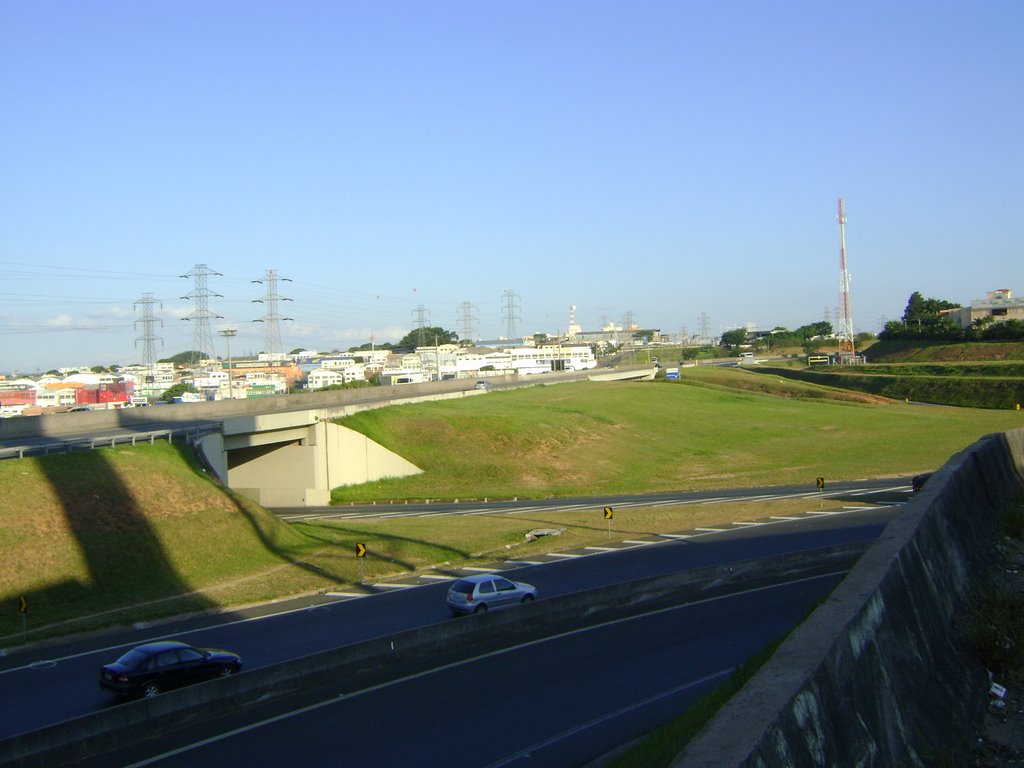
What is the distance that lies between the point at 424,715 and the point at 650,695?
3.46 m

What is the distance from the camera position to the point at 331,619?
2288cm

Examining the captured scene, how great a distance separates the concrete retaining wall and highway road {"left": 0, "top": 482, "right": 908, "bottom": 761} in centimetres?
758

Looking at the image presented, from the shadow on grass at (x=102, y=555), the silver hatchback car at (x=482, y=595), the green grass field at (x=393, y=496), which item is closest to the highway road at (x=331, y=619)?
the silver hatchback car at (x=482, y=595)

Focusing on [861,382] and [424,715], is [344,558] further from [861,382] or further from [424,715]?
[861,382]

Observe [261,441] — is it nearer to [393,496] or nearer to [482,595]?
[393,496]

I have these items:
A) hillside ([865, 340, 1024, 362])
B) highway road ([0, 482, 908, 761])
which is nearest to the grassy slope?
highway road ([0, 482, 908, 761])

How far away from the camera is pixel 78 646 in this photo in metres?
22.2

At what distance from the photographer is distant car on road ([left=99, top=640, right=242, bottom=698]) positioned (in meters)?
16.0

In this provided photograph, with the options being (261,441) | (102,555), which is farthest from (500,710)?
(261,441)

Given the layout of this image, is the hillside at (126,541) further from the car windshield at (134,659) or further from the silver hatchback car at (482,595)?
the car windshield at (134,659)

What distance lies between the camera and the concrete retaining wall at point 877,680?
5.68 m

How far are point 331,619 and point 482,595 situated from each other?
3922 millimetres

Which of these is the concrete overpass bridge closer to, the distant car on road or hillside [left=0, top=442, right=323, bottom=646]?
hillside [left=0, top=442, right=323, bottom=646]

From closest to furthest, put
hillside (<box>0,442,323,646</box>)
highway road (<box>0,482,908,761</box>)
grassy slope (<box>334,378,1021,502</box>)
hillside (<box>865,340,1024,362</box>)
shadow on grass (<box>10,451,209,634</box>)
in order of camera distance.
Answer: highway road (<box>0,482,908,761</box>) < shadow on grass (<box>10,451,209,634</box>) < hillside (<box>0,442,323,646</box>) < grassy slope (<box>334,378,1021,502</box>) < hillside (<box>865,340,1024,362</box>)
